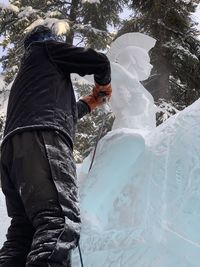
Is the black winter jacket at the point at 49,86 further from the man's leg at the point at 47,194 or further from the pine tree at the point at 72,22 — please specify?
the pine tree at the point at 72,22

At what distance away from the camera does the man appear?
56.2 inches

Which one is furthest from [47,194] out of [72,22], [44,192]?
[72,22]

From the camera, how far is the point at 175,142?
6.24 ft

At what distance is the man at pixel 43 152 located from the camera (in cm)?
143

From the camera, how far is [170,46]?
8828 mm

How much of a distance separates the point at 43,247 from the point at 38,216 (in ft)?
0.37

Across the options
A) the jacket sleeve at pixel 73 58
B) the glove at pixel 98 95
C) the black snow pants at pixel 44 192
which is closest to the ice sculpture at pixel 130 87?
the glove at pixel 98 95

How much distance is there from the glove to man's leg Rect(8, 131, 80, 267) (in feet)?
1.43

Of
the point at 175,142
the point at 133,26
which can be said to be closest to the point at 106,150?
the point at 175,142

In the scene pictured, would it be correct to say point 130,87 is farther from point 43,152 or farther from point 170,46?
point 170,46

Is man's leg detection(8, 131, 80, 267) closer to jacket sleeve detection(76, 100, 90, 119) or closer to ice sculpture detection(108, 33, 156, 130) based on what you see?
jacket sleeve detection(76, 100, 90, 119)

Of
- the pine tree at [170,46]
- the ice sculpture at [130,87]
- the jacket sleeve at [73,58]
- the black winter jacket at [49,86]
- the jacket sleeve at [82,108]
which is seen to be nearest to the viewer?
the black winter jacket at [49,86]

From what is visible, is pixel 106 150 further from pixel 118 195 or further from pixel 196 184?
pixel 196 184

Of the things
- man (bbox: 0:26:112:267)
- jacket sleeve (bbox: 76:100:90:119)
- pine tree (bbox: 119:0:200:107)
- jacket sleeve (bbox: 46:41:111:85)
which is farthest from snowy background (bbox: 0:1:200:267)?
pine tree (bbox: 119:0:200:107)
